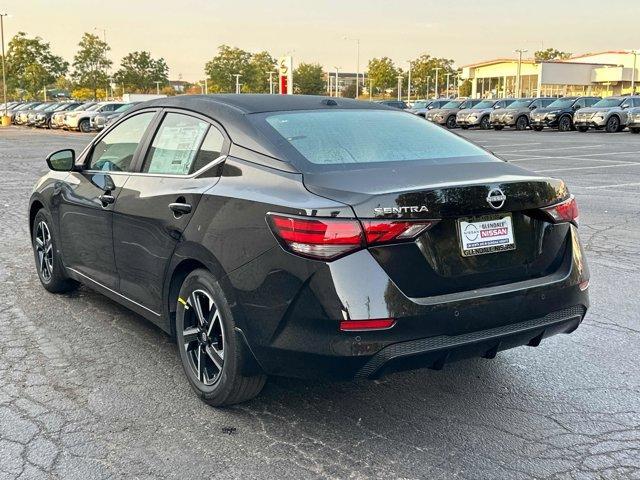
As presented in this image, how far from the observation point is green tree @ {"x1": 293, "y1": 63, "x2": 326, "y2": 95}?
359 ft

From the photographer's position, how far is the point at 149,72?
273 feet

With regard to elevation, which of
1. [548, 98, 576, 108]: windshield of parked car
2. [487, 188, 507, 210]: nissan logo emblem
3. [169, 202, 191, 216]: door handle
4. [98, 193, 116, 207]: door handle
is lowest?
[548, 98, 576, 108]: windshield of parked car

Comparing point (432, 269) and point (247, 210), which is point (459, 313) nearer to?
point (432, 269)

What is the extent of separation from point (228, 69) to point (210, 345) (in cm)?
9755

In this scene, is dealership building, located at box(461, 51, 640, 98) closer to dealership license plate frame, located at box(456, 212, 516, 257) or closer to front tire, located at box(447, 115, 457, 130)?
front tire, located at box(447, 115, 457, 130)

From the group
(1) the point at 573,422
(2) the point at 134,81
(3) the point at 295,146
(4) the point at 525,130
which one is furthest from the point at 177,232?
(2) the point at 134,81

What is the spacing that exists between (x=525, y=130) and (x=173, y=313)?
35650 millimetres

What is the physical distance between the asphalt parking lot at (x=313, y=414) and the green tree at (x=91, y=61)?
75454 millimetres

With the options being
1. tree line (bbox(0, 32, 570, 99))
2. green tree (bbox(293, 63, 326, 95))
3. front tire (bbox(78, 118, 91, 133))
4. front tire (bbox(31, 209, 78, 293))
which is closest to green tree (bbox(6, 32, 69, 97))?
tree line (bbox(0, 32, 570, 99))

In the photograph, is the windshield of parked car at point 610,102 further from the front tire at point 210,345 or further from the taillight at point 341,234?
the taillight at point 341,234

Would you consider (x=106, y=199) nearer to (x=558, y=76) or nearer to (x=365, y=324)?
(x=365, y=324)

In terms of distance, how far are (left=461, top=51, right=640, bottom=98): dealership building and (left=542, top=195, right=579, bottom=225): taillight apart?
8816 centimetres

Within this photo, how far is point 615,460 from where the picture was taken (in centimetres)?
318

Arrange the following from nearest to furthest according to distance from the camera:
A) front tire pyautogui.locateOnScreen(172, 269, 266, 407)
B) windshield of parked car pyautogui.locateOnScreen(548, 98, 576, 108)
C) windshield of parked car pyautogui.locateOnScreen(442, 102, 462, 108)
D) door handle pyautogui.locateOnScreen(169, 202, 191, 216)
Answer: front tire pyautogui.locateOnScreen(172, 269, 266, 407) < door handle pyautogui.locateOnScreen(169, 202, 191, 216) < windshield of parked car pyautogui.locateOnScreen(548, 98, 576, 108) < windshield of parked car pyautogui.locateOnScreen(442, 102, 462, 108)
